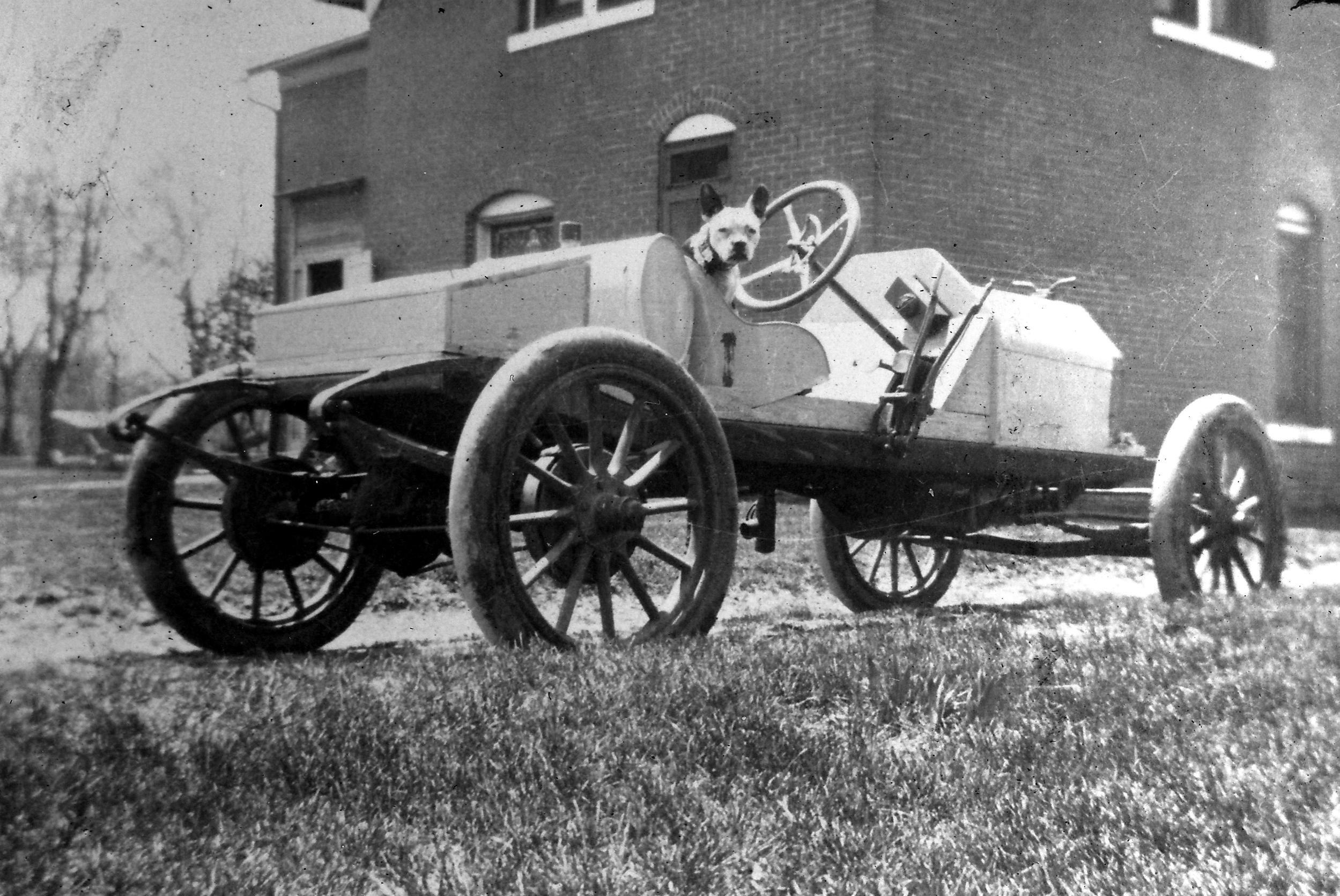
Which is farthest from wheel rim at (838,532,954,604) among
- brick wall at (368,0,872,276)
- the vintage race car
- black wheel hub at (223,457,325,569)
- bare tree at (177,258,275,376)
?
bare tree at (177,258,275,376)

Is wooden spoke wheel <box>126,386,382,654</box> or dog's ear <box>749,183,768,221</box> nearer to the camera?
wooden spoke wheel <box>126,386,382,654</box>

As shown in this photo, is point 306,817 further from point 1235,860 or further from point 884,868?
point 1235,860

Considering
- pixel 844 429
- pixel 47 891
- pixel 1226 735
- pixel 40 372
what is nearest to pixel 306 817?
pixel 47 891

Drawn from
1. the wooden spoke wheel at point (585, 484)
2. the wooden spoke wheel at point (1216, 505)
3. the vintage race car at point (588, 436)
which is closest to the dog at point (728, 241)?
the vintage race car at point (588, 436)

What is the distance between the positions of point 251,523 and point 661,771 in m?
1.84

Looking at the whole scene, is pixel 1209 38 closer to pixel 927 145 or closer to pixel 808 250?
pixel 808 250

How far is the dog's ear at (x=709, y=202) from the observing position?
4.29 meters

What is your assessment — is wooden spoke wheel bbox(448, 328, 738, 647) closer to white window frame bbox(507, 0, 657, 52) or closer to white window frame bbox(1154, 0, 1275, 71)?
white window frame bbox(1154, 0, 1275, 71)

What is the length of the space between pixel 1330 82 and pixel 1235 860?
118 inches

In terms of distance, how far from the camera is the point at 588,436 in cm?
362

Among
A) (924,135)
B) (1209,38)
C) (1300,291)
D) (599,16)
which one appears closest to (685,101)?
(599,16)

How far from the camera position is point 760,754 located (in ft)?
8.25

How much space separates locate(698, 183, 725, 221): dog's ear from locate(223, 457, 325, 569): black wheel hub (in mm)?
1541

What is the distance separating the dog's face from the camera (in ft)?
13.5
